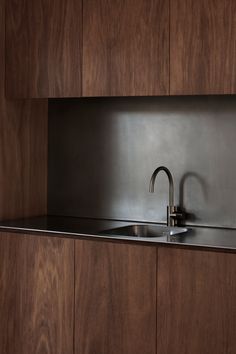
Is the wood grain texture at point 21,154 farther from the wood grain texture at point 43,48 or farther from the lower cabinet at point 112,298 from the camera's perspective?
the lower cabinet at point 112,298

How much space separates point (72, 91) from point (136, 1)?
58 centimetres

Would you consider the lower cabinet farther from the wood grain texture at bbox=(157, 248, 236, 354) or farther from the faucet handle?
the faucet handle

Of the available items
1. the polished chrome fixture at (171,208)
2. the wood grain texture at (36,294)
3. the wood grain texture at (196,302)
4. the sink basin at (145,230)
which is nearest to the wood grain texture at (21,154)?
the wood grain texture at (36,294)

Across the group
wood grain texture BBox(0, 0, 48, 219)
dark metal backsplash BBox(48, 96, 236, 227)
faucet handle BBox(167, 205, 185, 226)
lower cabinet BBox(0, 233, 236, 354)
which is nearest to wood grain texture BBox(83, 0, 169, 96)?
dark metal backsplash BBox(48, 96, 236, 227)

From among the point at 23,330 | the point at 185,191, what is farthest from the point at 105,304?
the point at 185,191

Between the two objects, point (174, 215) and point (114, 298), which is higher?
point (174, 215)

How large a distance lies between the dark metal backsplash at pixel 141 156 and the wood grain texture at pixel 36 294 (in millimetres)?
619

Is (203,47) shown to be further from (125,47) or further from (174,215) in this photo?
(174,215)

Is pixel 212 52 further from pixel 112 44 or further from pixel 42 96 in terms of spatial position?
pixel 42 96

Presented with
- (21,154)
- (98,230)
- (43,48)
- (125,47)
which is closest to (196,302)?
(98,230)

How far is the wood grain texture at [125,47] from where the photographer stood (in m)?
3.38

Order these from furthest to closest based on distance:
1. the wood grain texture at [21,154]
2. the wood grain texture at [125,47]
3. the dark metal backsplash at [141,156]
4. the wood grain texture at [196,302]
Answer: the wood grain texture at [21,154], the dark metal backsplash at [141,156], the wood grain texture at [125,47], the wood grain texture at [196,302]

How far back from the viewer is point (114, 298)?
128 inches

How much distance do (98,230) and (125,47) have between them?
0.90 metres
